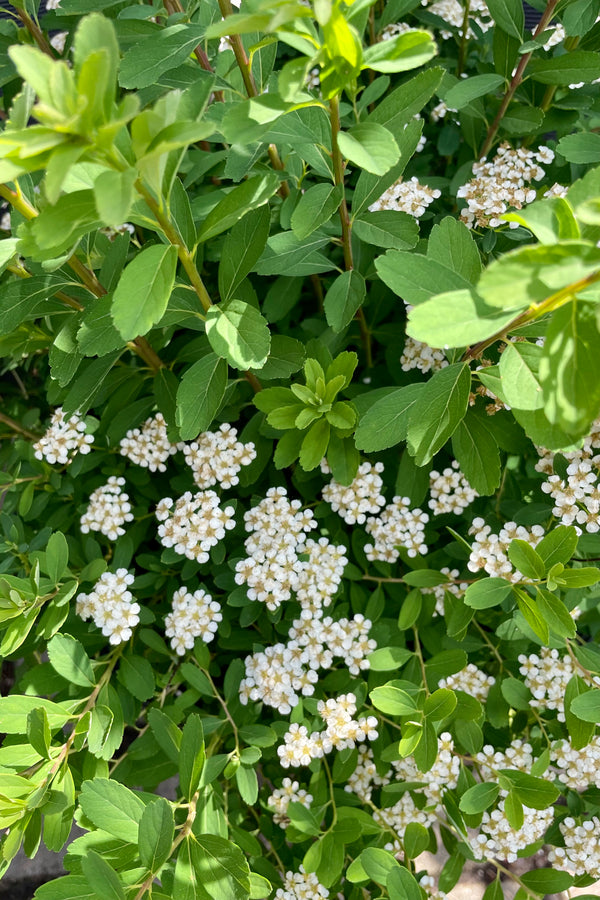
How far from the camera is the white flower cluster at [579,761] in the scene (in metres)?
0.94

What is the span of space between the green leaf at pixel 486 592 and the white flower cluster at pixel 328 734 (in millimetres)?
224

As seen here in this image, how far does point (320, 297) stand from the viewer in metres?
1.24

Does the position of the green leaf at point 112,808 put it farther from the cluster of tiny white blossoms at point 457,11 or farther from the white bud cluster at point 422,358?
the cluster of tiny white blossoms at point 457,11

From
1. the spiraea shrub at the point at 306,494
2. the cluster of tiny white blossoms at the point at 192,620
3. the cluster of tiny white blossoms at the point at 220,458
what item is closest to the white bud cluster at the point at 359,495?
the spiraea shrub at the point at 306,494

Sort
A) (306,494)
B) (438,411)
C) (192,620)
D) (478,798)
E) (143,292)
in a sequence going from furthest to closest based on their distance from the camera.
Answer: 1. (306,494)
2. (192,620)
3. (478,798)
4. (438,411)
5. (143,292)

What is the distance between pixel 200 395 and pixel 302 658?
0.40 metres

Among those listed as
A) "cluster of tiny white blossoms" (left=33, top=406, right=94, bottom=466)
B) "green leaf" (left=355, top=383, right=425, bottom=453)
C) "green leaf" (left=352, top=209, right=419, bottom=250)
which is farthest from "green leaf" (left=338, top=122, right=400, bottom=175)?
"cluster of tiny white blossoms" (left=33, top=406, right=94, bottom=466)

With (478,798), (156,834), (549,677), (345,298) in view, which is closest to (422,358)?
(345,298)

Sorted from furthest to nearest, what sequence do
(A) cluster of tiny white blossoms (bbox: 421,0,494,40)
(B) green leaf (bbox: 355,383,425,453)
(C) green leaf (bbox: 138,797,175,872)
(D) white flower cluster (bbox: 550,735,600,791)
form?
(A) cluster of tiny white blossoms (bbox: 421,0,494,40) → (D) white flower cluster (bbox: 550,735,600,791) → (B) green leaf (bbox: 355,383,425,453) → (C) green leaf (bbox: 138,797,175,872)

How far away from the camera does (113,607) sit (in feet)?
3.16

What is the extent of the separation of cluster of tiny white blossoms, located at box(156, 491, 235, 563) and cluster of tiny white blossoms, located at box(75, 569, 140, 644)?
84mm

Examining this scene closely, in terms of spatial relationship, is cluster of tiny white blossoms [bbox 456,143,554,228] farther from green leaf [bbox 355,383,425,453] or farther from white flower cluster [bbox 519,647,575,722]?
white flower cluster [bbox 519,647,575,722]

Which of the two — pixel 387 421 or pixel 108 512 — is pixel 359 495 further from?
pixel 108 512

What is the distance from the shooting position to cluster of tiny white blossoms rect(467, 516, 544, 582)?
908mm
